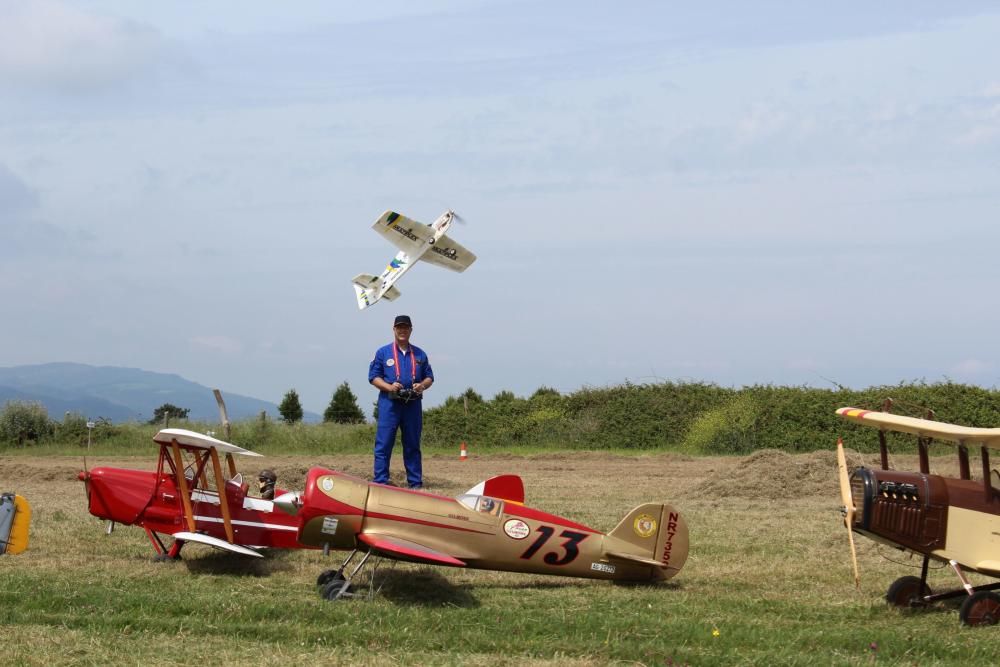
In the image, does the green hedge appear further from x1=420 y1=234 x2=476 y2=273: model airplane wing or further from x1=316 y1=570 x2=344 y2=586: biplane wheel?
x1=316 y1=570 x2=344 y2=586: biplane wheel

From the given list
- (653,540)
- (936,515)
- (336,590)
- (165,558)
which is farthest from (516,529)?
(165,558)

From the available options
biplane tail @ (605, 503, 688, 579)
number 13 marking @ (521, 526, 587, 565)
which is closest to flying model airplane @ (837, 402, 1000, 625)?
biplane tail @ (605, 503, 688, 579)

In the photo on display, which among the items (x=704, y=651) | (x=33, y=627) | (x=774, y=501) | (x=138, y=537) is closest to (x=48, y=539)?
(x=138, y=537)

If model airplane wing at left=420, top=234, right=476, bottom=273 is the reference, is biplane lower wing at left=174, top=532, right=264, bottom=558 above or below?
below

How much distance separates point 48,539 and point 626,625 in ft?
22.0

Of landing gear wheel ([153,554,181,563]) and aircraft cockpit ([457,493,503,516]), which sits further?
landing gear wheel ([153,554,181,563])

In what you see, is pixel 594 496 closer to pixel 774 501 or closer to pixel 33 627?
pixel 774 501

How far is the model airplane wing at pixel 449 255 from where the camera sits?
27.1 meters

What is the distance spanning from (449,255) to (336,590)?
19.2m

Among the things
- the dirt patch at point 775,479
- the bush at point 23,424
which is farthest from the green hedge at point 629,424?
the dirt patch at point 775,479

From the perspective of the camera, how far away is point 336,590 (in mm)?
8562

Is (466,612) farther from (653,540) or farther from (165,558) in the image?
(165,558)

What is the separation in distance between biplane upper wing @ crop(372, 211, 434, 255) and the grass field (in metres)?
15.1

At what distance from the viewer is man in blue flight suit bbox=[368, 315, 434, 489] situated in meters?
12.6
